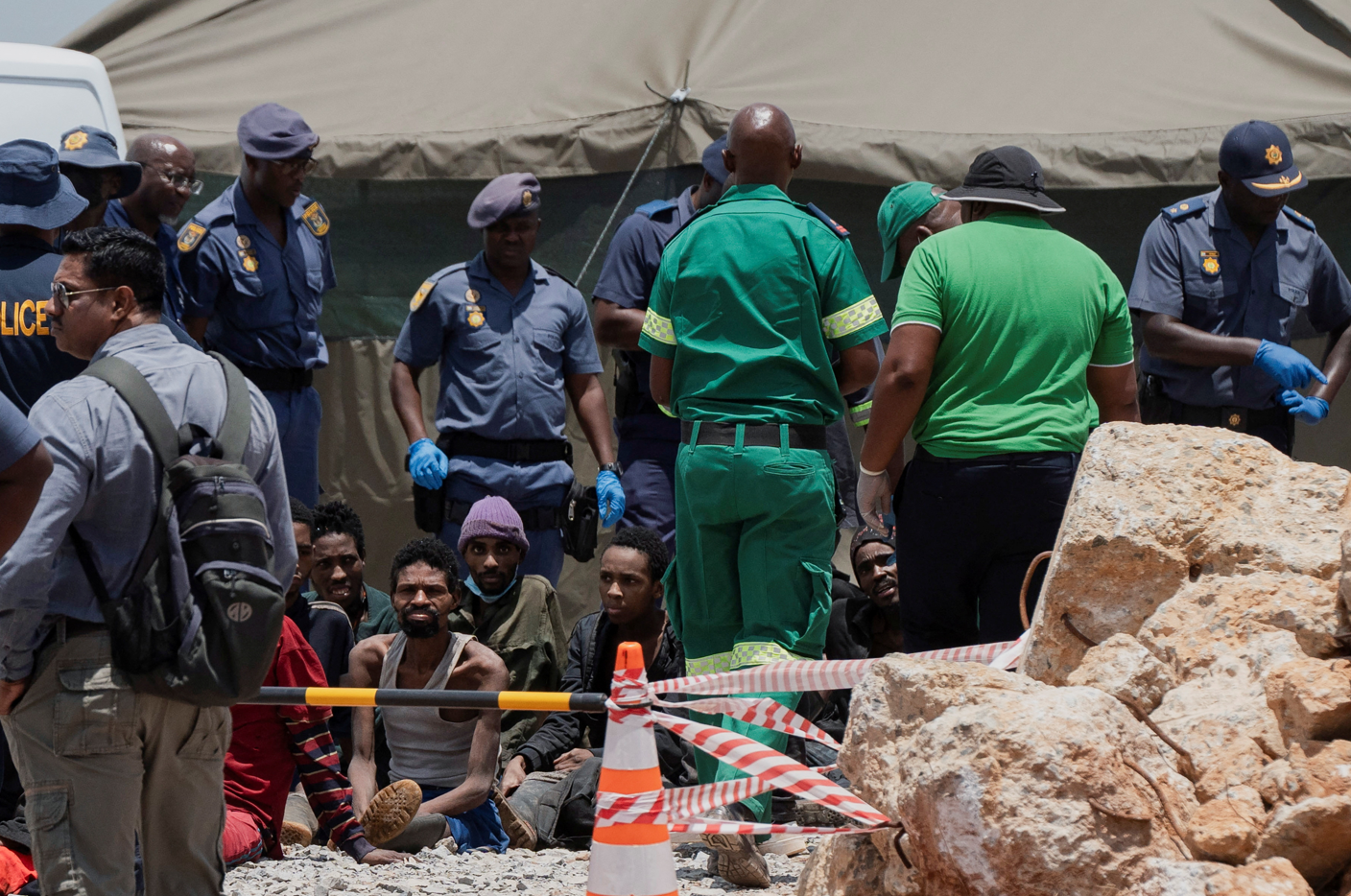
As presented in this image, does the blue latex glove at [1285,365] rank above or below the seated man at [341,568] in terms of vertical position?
above

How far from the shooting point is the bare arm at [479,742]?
4871mm

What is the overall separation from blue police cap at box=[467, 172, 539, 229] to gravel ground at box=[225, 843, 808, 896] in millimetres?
2258

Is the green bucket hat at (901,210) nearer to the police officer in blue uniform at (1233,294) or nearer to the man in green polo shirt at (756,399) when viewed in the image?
the man in green polo shirt at (756,399)

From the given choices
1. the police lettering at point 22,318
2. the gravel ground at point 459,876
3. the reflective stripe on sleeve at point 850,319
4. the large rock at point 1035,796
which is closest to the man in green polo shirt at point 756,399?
the reflective stripe on sleeve at point 850,319

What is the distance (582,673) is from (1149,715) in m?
3.01

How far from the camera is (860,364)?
4168 millimetres

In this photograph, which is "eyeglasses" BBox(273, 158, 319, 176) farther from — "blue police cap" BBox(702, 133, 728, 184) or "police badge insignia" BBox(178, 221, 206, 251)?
"blue police cap" BBox(702, 133, 728, 184)

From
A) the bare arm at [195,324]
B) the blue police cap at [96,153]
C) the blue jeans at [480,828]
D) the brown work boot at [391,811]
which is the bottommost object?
the blue jeans at [480,828]

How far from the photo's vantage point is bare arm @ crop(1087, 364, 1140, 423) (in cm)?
402

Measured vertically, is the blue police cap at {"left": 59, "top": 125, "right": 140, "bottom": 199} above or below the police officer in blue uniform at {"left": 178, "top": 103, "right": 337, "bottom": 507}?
above

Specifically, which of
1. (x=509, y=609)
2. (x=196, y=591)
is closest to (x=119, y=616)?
(x=196, y=591)

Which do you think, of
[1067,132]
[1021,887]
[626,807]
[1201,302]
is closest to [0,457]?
[626,807]

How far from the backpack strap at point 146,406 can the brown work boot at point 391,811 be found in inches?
67.1

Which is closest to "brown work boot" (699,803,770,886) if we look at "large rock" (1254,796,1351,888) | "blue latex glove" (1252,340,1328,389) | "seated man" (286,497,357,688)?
"large rock" (1254,796,1351,888)
